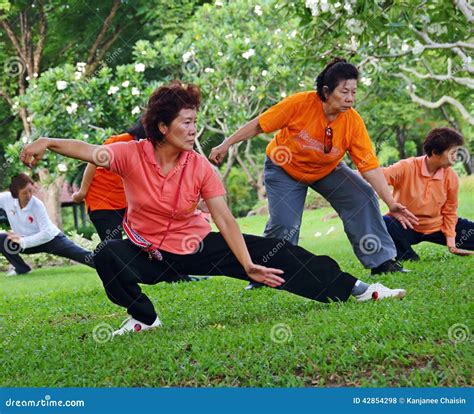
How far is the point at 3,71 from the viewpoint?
72.1 ft

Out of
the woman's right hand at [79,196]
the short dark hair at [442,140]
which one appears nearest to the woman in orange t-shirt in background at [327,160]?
the short dark hair at [442,140]

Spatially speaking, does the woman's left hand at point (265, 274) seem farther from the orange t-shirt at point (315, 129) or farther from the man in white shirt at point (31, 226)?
the man in white shirt at point (31, 226)

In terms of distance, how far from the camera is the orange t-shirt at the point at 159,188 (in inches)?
197

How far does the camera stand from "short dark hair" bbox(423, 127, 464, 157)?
24.8 feet

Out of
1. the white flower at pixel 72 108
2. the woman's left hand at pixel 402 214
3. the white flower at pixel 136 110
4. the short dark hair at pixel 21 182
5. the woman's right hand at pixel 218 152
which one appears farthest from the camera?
the white flower at pixel 72 108

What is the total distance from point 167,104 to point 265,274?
4.05ft

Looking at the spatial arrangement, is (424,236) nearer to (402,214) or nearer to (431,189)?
(431,189)

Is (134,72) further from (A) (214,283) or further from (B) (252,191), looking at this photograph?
(B) (252,191)

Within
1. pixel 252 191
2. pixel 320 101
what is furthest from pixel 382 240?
pixel 252 191

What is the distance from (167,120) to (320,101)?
67.5 inches

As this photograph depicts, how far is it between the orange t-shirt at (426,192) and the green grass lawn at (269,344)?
39.1 inches

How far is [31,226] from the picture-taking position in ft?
34.2

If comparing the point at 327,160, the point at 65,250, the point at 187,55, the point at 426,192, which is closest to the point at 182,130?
the point at 327,160

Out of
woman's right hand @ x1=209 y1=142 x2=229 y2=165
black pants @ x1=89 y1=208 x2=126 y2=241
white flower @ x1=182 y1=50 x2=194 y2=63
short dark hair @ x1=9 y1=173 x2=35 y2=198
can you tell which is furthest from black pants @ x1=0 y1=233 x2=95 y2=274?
white flower @ x1=182 y1=50 x2=194 y2=63
